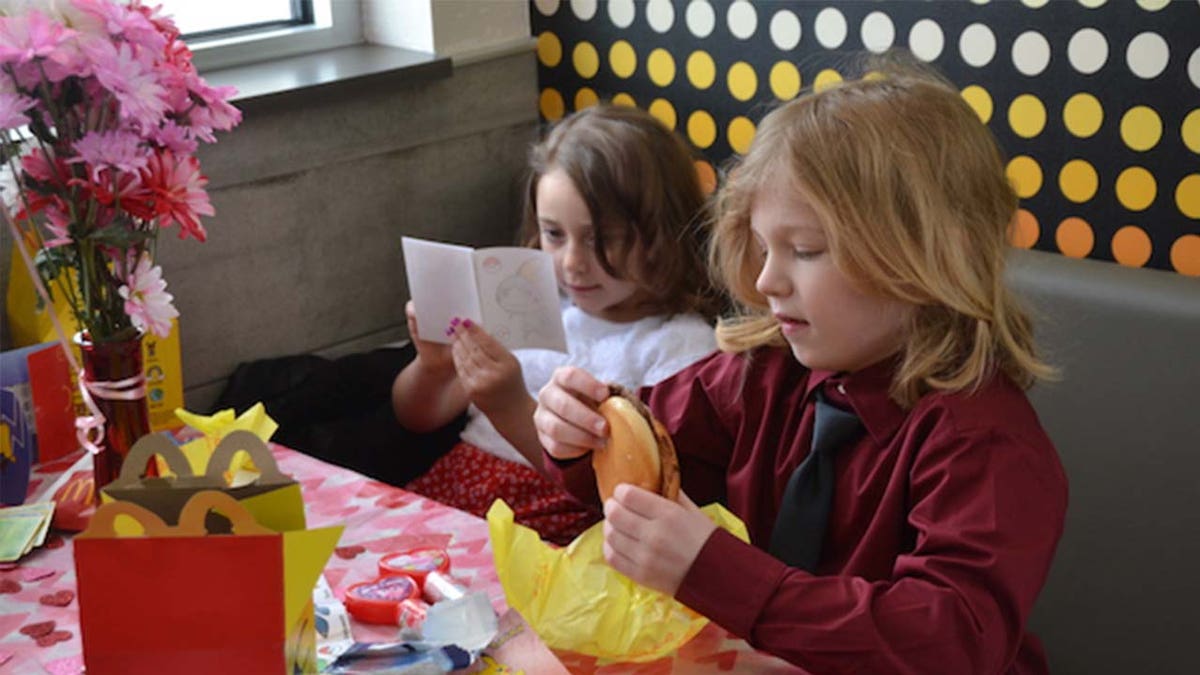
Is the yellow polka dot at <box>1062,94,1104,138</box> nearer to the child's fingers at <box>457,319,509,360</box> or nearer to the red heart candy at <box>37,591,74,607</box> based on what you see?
the child's fingers at <box>457,319,509,360</box>

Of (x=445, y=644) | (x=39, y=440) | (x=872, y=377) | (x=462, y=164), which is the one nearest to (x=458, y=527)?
(x=445, y=644)

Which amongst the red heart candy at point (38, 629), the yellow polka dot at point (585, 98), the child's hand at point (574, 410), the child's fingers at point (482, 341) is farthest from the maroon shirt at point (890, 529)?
the yellow polka dot at point (585, 98)

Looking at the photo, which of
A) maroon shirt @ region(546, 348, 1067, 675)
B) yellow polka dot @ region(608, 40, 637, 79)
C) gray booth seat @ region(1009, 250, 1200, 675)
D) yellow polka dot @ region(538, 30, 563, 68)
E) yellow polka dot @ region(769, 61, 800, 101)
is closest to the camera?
maroon shirt @ region(546, 348, 1067, 675)

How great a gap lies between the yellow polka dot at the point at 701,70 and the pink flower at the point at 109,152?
3.95ft

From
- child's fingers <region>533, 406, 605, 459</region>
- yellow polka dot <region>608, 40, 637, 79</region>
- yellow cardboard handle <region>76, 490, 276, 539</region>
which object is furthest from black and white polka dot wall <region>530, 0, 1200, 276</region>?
yellow cardboard handle <region>76, 490, 276, 539</region>

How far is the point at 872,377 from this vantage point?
4.83ft

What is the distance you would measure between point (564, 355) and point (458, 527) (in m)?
0.69

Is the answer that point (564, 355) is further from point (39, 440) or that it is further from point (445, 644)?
point (445, 644)

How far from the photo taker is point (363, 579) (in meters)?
1.45

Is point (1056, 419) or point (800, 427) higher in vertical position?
point (800, 427)

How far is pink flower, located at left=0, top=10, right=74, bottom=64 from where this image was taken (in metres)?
1.38

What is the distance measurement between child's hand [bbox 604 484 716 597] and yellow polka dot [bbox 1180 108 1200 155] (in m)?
0.96

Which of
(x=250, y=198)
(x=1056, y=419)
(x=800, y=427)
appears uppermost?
(x=250, y=198)

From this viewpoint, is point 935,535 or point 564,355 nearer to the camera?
point 935,535
